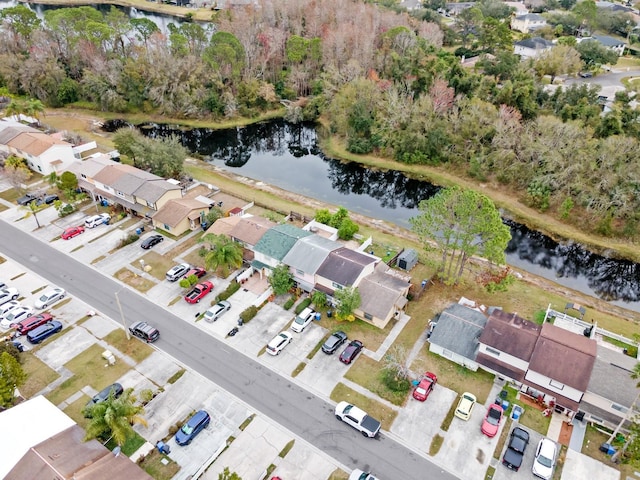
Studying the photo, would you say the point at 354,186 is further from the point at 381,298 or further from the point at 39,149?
the point at 39,149

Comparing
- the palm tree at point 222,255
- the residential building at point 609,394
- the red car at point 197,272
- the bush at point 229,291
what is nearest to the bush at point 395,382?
the residential building at point 609,394

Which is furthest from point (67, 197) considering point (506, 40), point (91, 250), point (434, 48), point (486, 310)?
point (506, 40)

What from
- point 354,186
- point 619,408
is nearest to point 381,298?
point 619,408

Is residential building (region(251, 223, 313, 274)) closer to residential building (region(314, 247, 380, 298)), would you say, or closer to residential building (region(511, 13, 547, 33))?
residential building (region(314, 247, 380, 298))

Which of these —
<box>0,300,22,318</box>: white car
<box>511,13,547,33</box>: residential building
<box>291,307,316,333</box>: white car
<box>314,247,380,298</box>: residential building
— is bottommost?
<box>291,307,316,333</box>: white car

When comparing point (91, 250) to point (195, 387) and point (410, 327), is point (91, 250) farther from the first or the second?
point (410, 327)

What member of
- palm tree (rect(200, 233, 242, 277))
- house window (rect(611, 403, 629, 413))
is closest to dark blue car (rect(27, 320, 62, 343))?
palm tree (rect(200, 233, 242, 277))
